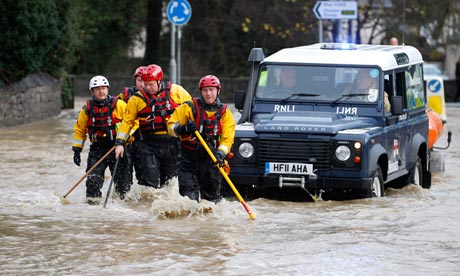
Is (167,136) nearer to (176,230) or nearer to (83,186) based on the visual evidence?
(176,230)

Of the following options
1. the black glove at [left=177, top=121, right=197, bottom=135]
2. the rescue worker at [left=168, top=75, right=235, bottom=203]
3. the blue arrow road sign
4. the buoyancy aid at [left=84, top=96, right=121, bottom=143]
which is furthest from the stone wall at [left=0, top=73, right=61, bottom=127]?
the black glove at [left=177, top=121, right=197, bottom=135]

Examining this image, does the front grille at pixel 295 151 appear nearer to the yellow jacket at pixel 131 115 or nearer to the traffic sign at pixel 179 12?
the yellow jacket at pixel 131 115

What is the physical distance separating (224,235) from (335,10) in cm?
1611

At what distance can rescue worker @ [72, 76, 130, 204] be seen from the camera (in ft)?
44.9

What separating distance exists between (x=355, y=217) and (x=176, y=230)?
206 centimetres

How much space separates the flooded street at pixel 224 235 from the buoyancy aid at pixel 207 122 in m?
0.67

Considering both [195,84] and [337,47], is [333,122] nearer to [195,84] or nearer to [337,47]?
[337,47]

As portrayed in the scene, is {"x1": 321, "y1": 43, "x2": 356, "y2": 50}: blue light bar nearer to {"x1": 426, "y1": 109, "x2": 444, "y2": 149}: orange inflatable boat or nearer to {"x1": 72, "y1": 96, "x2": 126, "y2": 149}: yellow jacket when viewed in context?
{"x1": 426, "y1": 109, "x2": 444, "y2": 149}: orange inflatable boat

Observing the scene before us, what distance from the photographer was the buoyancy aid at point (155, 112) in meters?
13.2

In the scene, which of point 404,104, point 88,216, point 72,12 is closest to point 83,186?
point 88,216

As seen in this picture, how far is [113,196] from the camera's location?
14.0 meters

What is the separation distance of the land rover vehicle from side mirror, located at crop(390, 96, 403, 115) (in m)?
0.01

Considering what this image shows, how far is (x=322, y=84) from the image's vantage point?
1462cm

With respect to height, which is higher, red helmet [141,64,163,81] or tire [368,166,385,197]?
red helmet [141,64,163,81]
